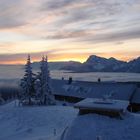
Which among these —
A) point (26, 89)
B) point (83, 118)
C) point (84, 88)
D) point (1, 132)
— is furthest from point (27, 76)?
point (83, 118)

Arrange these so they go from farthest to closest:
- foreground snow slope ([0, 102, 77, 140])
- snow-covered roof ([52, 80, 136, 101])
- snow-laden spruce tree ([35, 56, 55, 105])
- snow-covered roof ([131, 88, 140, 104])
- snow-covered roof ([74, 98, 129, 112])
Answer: snow-covered roof ([52, 80, 136, 101]), snow-laden spruce tree ([35, 56, 55, 105]), snow-covered roof ([131, 88, 140, 104]), foreground snow slope ([0, 102, 77, 140]), snow-covered roof ([74, 98, 129, 112])

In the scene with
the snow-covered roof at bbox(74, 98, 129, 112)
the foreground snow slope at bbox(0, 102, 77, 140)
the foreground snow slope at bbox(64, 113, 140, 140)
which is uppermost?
the snow-covered roof at bbox(74, 98, 129, 112)

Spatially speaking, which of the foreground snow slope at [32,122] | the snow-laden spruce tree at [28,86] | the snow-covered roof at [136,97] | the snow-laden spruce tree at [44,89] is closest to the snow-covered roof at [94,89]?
the snow-covered roof at [136,97]

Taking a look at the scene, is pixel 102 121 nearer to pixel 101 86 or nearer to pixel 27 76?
pixel 27 76

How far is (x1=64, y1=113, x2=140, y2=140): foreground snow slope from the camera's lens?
80.9ft

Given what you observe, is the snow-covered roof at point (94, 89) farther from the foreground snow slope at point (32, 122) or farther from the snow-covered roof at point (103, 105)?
the snow-covered roof at point (103, 105)

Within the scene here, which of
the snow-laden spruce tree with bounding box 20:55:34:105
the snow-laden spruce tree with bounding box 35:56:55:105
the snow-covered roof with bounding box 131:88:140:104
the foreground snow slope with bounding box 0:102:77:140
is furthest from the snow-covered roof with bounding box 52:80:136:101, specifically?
the foreground snow slope with bounding box 0:102:77:140

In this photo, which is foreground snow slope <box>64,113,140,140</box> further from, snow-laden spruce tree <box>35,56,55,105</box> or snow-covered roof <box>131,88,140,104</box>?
snow-laden spruce tree <box>35,56,55,105</box>

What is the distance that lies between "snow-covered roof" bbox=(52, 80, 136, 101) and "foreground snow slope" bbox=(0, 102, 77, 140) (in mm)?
17249

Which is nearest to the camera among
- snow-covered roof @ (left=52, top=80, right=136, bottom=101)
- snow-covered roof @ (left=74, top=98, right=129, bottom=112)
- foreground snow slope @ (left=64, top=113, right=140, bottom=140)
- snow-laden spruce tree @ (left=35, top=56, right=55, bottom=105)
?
foreground snow slope @ (left=64, top=113, right=140, bottom=140)

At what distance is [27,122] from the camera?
4066 cm

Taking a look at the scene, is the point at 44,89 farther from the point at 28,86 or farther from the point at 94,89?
the point at 94,89

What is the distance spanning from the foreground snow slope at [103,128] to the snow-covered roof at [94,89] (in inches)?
1240

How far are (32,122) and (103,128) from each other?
1645 centimetres
